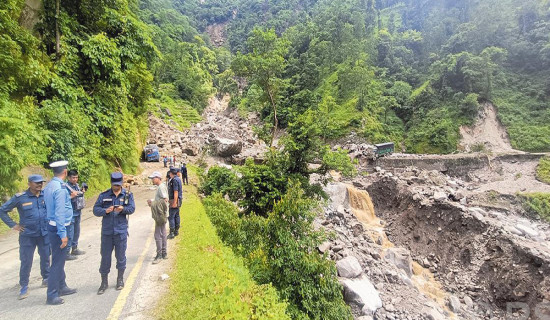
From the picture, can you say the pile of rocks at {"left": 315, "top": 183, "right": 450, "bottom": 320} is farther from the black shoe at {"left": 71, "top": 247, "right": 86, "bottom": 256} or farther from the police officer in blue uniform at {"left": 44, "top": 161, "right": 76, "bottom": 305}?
the black shoe at {"left": 71, "top": 247, "right": 86, "bottom": 256}

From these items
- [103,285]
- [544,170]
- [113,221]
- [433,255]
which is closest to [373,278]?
[433,255]

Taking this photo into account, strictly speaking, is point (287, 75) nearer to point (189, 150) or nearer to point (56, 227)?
point (189, 150)

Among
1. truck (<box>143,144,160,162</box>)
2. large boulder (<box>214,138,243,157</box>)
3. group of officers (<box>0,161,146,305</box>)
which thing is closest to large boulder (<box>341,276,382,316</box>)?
group of officers (<box>0,161,146,305</box>)

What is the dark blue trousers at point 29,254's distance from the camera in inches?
189

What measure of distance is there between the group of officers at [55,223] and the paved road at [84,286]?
0.64 ft

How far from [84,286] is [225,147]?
1064 inches

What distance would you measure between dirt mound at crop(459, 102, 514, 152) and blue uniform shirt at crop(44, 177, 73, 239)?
4520 centimetres

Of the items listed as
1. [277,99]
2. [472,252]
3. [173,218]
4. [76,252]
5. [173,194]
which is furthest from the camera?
[277,99]

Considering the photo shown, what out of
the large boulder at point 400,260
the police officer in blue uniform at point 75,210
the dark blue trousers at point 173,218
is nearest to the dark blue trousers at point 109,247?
the police officer in blue uniform at point 75,210

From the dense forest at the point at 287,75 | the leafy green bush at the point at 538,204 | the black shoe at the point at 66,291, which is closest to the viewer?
the black shoe at the point at 66,291

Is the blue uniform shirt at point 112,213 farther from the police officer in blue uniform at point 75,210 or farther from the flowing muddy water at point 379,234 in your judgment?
the flowing muddy water at point 379,234

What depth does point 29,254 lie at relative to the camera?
16.0 feet

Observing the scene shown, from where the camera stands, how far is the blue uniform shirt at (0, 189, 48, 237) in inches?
188

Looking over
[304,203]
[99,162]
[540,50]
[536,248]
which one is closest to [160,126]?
[99,162]
